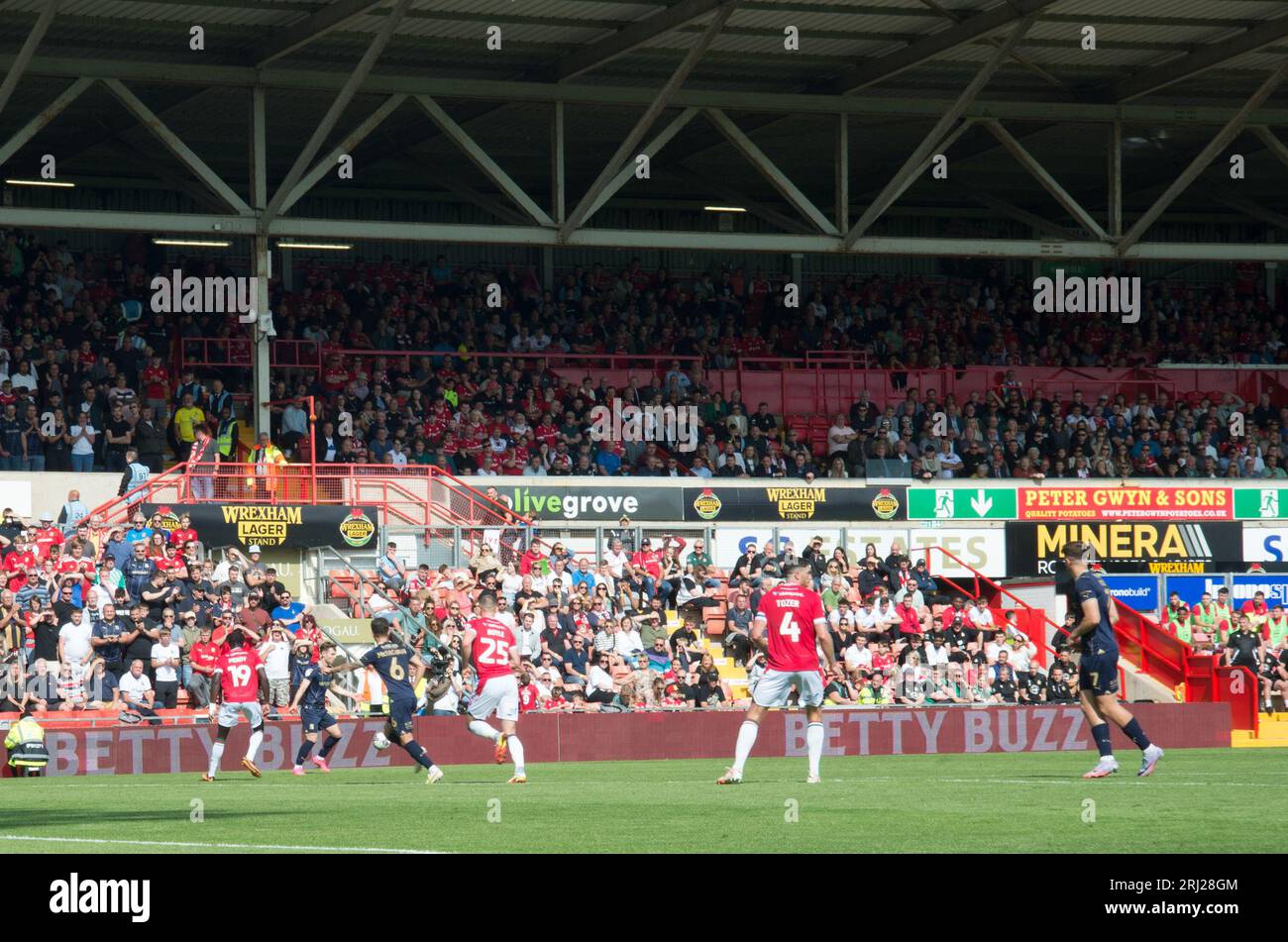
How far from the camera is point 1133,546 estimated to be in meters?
35.2

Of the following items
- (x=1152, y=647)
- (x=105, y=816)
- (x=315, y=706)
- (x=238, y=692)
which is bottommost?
(x=1152, y=647)

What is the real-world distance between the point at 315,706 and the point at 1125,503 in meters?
20.7

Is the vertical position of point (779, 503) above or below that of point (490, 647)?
above

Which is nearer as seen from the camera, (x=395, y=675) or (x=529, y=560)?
(x=395, y=675)

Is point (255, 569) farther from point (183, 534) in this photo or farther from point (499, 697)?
point (499, 697)

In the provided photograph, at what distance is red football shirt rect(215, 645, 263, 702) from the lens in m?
19.1

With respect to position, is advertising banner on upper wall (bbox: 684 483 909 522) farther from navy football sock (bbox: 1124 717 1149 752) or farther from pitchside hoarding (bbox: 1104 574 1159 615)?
navy football sock (bbox: 1124 717 1149 752)

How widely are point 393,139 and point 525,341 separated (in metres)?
4.74

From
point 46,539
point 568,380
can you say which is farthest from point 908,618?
point 46,539

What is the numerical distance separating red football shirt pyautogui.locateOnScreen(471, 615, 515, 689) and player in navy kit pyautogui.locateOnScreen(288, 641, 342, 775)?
308cm

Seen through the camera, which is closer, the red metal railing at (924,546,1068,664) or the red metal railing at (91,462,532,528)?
the red metal railing at (91,462,532,528)

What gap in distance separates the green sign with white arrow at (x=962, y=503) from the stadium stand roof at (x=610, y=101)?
4292 mm

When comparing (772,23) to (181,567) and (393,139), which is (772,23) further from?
(181,567)

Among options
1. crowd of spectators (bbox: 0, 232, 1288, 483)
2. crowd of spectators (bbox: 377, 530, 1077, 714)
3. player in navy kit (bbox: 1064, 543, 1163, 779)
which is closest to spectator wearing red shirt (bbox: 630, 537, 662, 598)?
crowd of spectators (bbox: 377, 530, 1077, 714)
